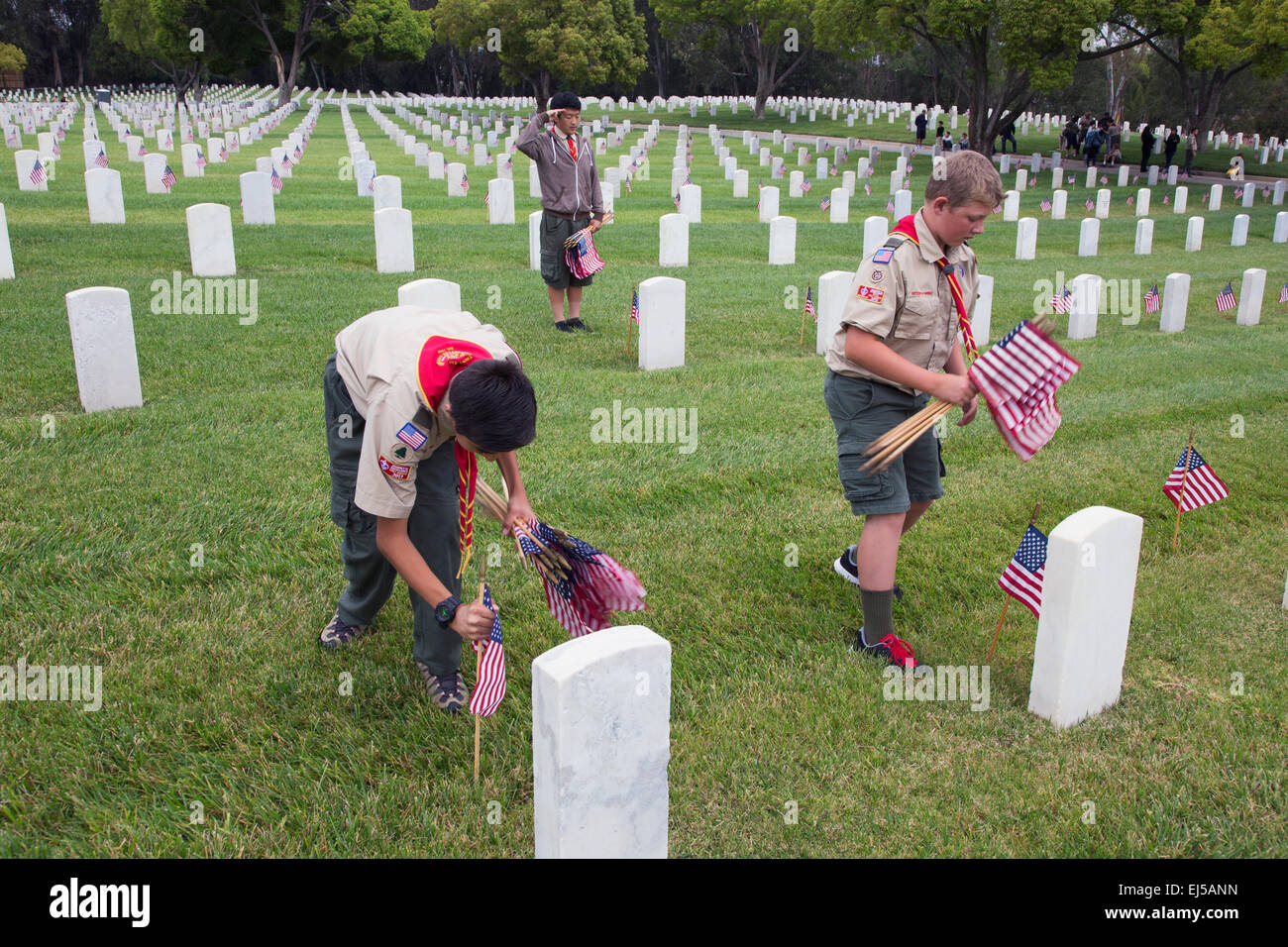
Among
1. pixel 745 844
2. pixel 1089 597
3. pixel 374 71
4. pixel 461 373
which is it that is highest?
pixel 374 71

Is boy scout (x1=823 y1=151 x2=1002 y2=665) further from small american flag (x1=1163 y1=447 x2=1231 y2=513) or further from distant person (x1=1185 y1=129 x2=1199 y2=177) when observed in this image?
distant person (x1=1185 y1=129 x2=1199 y2=177)

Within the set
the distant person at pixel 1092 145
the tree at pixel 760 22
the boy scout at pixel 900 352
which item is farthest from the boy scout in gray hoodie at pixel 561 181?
the tree at pixel 760 22

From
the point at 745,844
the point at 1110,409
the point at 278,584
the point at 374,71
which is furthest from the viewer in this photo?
the point at 374,71

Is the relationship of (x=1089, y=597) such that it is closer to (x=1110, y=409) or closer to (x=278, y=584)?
(x=278, y=584)

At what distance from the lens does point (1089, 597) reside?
370 centimetres

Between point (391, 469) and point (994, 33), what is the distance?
28.9 metres

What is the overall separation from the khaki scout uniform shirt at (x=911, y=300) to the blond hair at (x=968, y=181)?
20 cm

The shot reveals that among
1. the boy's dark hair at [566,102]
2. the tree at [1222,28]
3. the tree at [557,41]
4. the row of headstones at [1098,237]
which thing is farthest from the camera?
the tree at [557,41]

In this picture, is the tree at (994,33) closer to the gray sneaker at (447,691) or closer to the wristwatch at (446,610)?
the gray sneaker at (447,691)

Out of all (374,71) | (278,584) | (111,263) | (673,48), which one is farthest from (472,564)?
(374,71)

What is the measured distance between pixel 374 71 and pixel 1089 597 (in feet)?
248

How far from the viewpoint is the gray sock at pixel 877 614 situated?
4148 mm

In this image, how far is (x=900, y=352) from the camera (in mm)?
3988

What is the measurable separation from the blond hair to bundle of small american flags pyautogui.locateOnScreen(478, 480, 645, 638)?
1.78m
